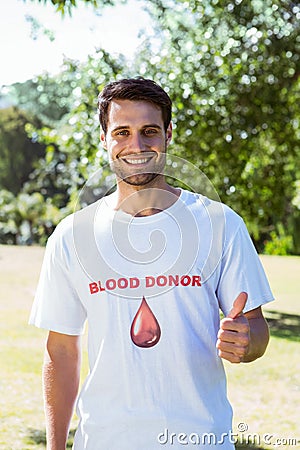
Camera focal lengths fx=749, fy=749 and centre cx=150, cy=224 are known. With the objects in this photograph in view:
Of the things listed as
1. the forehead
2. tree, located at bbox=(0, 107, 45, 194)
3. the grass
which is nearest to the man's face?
the forehead

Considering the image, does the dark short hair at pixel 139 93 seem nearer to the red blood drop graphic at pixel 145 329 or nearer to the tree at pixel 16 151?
the red blood drop graphic at pixel 145 329

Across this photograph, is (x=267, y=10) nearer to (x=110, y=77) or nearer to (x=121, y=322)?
(x=110, y=77)

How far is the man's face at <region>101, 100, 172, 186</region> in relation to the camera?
197 centimetres

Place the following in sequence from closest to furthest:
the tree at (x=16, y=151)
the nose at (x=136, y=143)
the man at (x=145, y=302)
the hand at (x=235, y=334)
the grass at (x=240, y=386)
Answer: the hand at (x=235, y=334)
the man at (x=145, y=302)
the nose at (x=136, y=143)
the grass at (x=240, y=386)
the tree at (x=16, y=151)

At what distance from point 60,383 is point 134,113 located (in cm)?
75

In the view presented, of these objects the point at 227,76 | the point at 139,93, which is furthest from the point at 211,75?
the point at 139,93

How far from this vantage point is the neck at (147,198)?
1993 millimetres

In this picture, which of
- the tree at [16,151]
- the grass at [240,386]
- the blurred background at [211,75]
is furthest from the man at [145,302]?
the tree at [16,151]

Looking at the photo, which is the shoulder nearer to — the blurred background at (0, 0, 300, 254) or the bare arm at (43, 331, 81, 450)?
the bare arm at (43, 331, 81, 450)

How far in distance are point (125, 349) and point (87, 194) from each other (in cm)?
47

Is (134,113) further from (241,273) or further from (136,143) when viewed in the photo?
(241,273)

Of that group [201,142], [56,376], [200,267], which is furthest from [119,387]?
[201,142]

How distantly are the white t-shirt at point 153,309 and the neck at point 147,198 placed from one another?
3 cm

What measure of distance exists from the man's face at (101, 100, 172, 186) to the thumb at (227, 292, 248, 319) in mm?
428
